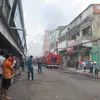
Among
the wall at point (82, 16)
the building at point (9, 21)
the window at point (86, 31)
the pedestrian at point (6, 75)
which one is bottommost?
the pedestrian at point (6, 75)

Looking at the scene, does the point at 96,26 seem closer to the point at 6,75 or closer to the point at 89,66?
the point at 89,66

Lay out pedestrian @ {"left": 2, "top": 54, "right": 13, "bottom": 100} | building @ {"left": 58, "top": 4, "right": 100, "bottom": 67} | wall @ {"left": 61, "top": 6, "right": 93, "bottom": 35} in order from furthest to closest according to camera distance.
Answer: wall @ {"left": 61, "top": 6, "right": 93, "bottom": 35}
building @ {"left": 58, "top": 4, "right": 100, "bottom": 67}
pedestrian @ {"left": 2, "top": 54, "right": 13, "bottom": 100}

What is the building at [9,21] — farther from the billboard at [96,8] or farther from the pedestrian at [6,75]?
the billboard at [96,8]

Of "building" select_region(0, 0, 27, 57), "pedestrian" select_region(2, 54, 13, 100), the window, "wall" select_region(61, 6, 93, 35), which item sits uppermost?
"wall" select_region(61, 6, 93, 35)

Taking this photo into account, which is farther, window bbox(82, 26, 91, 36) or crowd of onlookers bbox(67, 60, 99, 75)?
window bbox(82, 26, 91, 36)

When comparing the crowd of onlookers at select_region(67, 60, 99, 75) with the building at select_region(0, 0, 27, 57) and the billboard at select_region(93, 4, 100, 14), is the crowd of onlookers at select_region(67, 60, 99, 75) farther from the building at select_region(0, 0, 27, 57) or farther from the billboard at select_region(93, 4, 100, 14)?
the building at select_region(0, 0, 27, 57)

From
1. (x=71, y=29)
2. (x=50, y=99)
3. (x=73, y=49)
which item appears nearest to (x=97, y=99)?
(x=50, y=99)

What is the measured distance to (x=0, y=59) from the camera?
10.9m

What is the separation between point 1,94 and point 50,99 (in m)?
1.95

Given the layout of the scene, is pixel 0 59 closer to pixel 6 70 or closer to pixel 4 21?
pixel 6 70

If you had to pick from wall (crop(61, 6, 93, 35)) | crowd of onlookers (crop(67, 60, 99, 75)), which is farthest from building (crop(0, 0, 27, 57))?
wall (crop(61, 6, 93, 35))

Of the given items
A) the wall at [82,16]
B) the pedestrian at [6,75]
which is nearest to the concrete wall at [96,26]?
the wall at [82,16]

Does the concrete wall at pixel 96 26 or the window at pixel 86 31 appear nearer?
the concrete wall at pixel 96 26

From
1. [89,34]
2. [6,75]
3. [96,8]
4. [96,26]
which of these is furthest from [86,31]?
[6,75]
